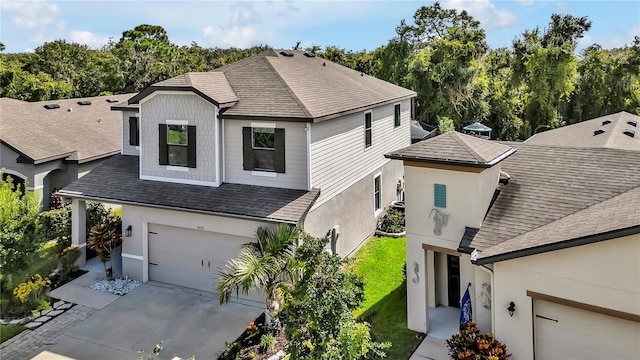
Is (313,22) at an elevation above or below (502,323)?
above

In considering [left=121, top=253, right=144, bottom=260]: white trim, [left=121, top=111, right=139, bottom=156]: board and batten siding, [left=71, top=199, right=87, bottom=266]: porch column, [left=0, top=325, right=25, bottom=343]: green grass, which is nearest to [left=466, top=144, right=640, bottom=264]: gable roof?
[left=121, top=253, right=144, bottom=260]: white trim

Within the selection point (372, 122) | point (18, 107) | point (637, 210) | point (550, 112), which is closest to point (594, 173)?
point (637, 210)

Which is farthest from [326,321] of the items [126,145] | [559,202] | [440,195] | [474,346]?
[126,145]

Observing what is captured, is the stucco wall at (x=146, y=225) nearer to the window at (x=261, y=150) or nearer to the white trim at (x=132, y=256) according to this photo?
the white trim at (x=132, y=256)

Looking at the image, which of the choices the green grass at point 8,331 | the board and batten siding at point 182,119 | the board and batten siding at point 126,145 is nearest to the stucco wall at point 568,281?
the board and batten siding at point 182,119

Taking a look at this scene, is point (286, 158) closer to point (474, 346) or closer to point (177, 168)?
point (177, 168)

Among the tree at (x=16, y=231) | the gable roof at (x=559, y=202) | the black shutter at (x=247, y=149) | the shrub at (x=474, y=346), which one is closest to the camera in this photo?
the gable roof at (x=559, y=202)

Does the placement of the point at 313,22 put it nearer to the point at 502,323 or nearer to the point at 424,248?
the point at 424,248
